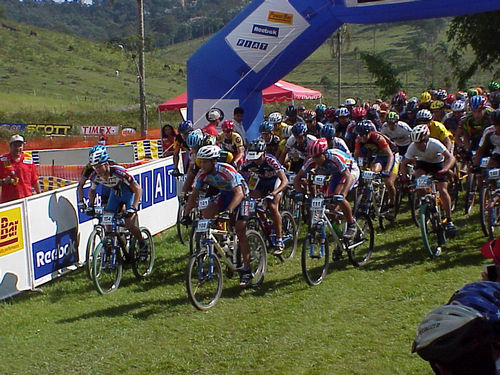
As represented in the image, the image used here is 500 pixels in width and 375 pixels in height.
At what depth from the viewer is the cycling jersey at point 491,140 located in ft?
28.6

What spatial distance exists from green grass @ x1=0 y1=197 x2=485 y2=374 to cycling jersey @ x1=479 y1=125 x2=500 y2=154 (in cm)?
149

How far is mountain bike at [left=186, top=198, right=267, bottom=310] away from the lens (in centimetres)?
701

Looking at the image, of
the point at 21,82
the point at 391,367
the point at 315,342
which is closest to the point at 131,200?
the point at 315,342

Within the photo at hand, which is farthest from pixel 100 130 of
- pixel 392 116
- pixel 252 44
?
pixel 392 116

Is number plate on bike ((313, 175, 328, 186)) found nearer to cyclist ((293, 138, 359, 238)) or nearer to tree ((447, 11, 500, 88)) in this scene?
cyclist ((293, 138, 359, 238))

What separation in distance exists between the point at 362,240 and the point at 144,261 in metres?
3.20

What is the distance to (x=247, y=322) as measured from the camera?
6.80 metres

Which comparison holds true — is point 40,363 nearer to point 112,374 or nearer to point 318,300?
point 112,374

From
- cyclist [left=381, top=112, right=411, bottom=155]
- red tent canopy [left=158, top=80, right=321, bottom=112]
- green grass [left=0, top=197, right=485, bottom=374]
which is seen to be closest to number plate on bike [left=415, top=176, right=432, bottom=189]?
green grass [left=0, top=197, right=485, bottom=374]

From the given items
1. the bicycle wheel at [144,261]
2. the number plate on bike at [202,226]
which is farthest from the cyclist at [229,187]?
the bicycle wheel at [144,261]

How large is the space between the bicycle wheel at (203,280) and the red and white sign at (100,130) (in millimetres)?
30954

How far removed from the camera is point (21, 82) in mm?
74250

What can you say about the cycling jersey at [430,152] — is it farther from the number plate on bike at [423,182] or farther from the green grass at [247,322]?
the green grass at [247,322]

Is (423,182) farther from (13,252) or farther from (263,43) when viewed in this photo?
(263,43)
